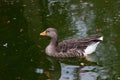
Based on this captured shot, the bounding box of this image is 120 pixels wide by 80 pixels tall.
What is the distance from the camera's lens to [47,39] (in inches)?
576

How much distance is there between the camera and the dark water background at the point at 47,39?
40.0ft

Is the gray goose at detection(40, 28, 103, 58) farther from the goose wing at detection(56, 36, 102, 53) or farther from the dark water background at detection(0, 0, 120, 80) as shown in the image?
the dark water background at detection(0, 0, 120, 80)

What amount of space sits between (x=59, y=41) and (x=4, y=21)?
3.05 metres

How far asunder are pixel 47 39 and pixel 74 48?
1635mm

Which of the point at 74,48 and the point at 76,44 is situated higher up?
the point at 76,44

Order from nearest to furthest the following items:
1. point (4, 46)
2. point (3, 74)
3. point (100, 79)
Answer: point (100, 79) < point (3, 74) < point (4, 46)

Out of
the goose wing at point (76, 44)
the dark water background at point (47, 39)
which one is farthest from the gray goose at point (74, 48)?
the dark water background at point (47, 39)

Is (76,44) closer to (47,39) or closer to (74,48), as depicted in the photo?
(74,48)

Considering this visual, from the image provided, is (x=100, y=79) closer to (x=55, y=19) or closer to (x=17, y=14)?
(x=55, y=19)

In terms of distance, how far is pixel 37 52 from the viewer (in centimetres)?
1354

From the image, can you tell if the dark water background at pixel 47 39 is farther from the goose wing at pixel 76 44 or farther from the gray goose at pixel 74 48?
the goose wing at pixel 76 44

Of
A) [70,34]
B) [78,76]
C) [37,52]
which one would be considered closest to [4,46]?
[37,52]

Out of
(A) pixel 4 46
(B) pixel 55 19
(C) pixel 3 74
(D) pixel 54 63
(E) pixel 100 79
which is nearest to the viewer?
(E) pixel 100 79

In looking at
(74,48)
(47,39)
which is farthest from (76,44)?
(47,39)
